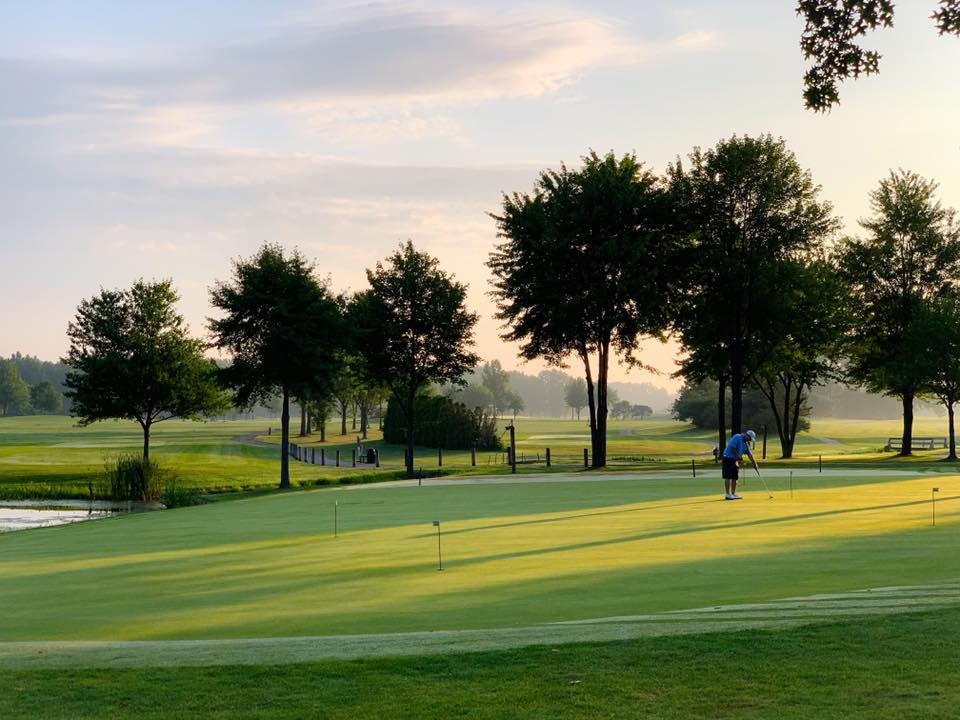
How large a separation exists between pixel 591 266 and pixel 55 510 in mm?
29617

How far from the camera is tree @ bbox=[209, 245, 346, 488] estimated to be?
5241cm

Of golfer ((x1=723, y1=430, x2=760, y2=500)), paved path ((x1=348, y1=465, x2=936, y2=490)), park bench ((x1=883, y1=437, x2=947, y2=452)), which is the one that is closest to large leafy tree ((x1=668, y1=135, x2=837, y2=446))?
paved path ((x1=348, y1=465, x2=936, y2=490))

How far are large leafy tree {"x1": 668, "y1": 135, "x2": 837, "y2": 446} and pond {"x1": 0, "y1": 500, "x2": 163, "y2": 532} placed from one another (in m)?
31.7

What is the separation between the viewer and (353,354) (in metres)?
56.9

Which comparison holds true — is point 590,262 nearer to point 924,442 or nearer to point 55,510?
point 55,510

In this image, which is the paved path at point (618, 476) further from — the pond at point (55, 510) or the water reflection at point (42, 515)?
the water reflection at point (42, 515)

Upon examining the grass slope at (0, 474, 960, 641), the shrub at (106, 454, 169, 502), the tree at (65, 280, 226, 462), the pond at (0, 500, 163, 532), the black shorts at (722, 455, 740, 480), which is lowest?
the pond at (0, 500, 163, 532)

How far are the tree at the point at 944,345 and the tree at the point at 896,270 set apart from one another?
4400 millimetres

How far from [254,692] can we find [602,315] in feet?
153

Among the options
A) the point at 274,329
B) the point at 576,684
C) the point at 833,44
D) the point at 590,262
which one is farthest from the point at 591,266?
the point at 576,684

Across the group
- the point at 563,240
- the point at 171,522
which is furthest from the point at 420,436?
the point at 171,522

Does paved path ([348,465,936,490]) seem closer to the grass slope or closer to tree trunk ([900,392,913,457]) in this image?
the grass slope

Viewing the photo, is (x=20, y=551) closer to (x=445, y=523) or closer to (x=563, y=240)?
(x=445, y=523)

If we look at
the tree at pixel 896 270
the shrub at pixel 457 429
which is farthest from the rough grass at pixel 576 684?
the shrub at pixel 457 429
